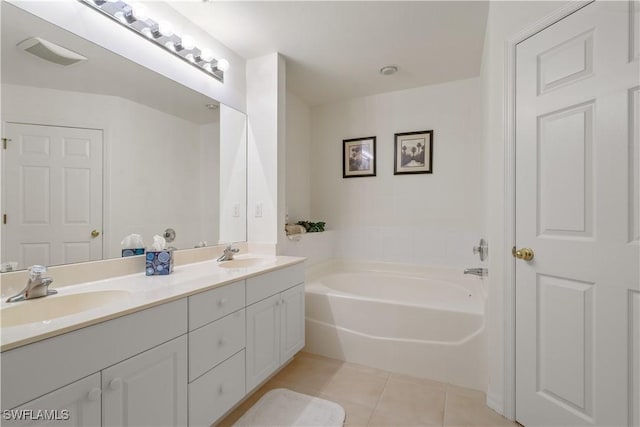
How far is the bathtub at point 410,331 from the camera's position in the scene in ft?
6.17

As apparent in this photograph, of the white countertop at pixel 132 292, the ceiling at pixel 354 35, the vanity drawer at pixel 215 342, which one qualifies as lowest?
the vanity drawer at pixel 215 342

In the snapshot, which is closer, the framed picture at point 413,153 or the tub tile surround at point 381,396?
the tub tile surround at point 381,396

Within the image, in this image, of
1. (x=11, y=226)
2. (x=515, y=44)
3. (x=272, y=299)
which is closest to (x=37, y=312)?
(x=11, y=226)

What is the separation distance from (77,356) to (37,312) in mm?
402

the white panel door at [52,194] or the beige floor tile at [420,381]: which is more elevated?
the white panel door at [52,194]

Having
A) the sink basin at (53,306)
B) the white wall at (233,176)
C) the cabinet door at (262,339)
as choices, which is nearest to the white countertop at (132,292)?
the sink basin at (53,306)

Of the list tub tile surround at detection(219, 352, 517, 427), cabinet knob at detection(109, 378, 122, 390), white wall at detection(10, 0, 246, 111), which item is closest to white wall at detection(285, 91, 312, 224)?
white wall at detection(10, 0, 246, 111)

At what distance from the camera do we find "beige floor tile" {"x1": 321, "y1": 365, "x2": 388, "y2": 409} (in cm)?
176

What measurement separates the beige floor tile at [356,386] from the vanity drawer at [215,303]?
902 millimetres

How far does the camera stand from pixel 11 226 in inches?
45.3

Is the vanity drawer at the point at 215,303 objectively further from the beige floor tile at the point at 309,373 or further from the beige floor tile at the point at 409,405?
the beige floor tile at the point at 409,405

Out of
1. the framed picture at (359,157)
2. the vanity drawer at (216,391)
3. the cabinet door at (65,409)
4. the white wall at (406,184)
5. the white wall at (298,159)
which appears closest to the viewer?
the cabinet door at (65,409)

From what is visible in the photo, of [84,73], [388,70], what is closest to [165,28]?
[84,73]

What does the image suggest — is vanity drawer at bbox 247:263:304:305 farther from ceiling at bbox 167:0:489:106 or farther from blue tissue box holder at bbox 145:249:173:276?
ceiling at bbox 167:0:489:106
